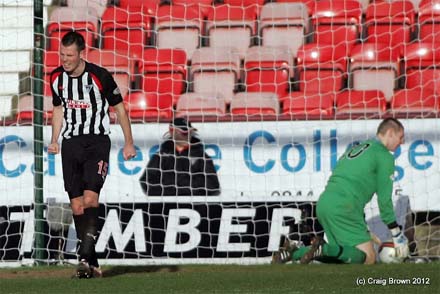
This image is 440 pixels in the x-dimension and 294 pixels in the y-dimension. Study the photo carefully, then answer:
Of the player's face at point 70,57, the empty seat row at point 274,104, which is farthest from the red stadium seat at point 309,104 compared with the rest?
the player's face at point 70,57

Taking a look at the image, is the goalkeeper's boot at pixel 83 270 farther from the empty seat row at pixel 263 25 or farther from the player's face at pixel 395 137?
the empty seat row at pixel 263 25

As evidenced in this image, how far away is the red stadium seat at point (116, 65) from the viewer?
1202cm

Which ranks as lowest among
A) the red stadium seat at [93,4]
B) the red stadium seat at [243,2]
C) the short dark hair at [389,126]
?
the short dark hair at [389,126]

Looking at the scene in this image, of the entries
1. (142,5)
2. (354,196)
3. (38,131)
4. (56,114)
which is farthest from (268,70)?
(56,114)

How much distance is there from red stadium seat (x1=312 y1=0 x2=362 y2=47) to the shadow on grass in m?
4.27

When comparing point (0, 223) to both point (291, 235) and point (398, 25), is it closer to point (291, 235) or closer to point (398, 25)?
point (291, 235)

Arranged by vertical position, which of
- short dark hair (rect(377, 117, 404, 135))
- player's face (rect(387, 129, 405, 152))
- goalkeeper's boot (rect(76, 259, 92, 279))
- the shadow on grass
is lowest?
the shadow on grass

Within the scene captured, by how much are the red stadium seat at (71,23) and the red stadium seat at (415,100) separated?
325 cm

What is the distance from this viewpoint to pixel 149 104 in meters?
12.0

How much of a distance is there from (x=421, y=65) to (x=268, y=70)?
1659 millimetres

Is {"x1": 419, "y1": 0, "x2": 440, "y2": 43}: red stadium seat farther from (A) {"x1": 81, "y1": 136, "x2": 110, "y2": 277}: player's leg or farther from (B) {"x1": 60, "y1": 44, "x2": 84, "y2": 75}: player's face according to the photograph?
(B) {"x1": 60, "y1": 44, "x2": 84, "y2": 75}: player's face

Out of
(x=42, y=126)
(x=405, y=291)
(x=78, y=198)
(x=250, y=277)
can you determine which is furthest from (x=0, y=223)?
(x=405, y=291)

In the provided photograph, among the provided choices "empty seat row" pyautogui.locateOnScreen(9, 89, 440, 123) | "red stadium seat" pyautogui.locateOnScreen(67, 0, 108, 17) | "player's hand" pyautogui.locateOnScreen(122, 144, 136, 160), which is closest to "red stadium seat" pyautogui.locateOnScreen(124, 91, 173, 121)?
"empty seat row" pyautogui.locateOnScreen(9, 89, 440, 123)

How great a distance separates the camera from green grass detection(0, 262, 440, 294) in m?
7.29
